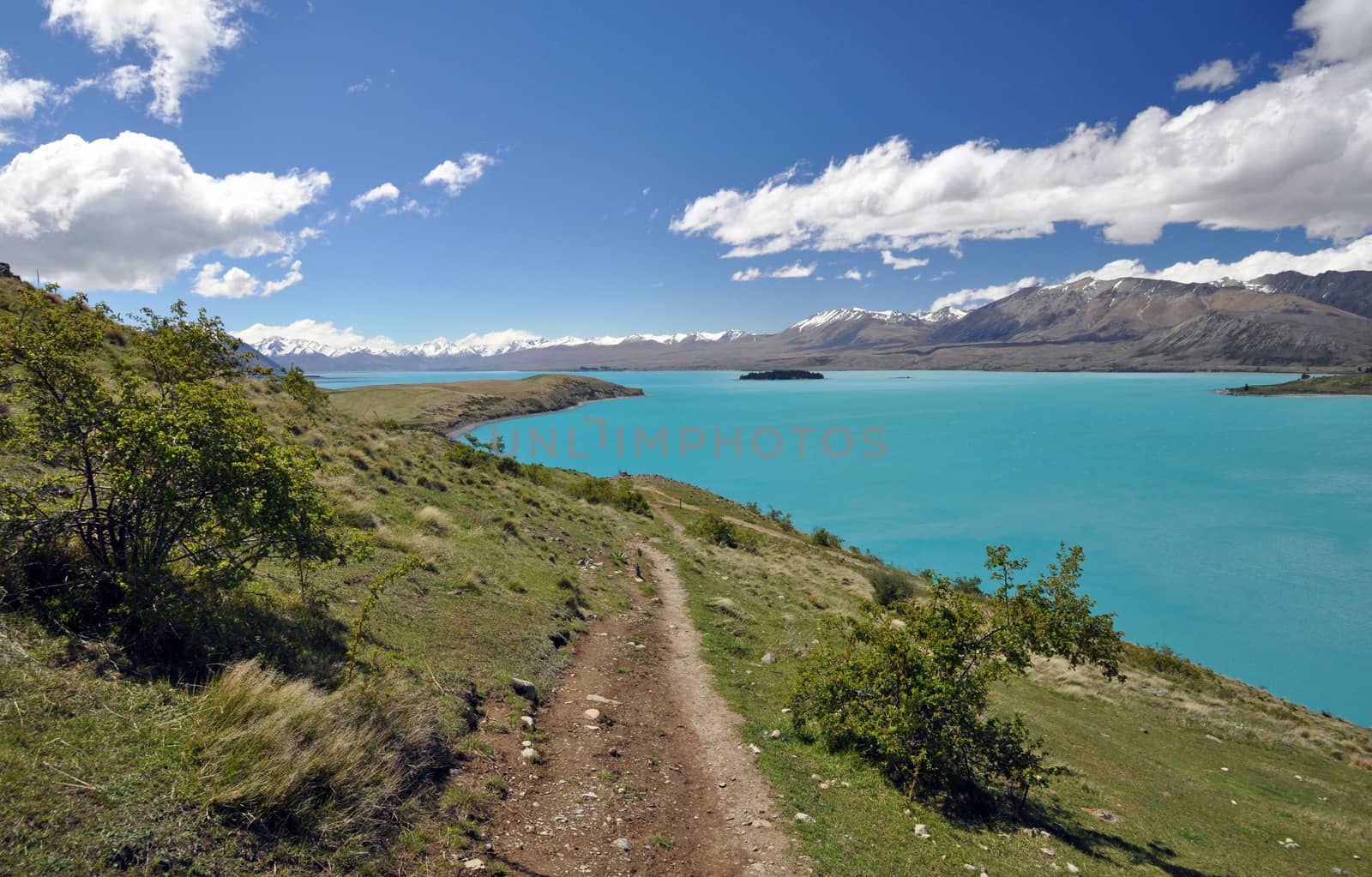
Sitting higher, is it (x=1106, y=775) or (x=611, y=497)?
(x=611, y=497)

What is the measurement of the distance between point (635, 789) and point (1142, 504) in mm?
87266

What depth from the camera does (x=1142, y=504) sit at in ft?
242

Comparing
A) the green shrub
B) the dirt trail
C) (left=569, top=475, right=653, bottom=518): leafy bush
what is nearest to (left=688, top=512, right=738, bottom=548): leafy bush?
the green shrub

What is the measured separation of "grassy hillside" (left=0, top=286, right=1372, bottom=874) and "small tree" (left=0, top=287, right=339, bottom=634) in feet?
2.28

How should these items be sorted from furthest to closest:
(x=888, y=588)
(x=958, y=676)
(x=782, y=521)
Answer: (x=782, y=521) → (x=888, y=588) → (x=958, y=676)

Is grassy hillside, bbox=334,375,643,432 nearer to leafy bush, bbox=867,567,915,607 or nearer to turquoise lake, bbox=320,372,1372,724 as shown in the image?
turquoise lake, bbox=320,372,1372,724

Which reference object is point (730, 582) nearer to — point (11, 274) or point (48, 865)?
point (48, 865)

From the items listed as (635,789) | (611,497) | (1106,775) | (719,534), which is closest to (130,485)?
(635,789)

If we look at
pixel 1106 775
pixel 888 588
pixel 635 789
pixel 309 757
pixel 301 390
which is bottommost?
pixel 888 588

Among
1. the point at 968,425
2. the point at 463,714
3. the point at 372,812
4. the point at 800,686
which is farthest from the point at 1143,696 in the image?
the point at 968,425

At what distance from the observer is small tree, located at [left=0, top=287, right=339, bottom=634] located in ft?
22.5

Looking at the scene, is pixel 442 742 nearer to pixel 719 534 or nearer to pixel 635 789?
pixel 635 789

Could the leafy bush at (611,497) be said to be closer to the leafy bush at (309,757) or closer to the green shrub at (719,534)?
the green shrub at (719,534)

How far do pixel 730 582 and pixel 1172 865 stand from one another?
61.1 ft
